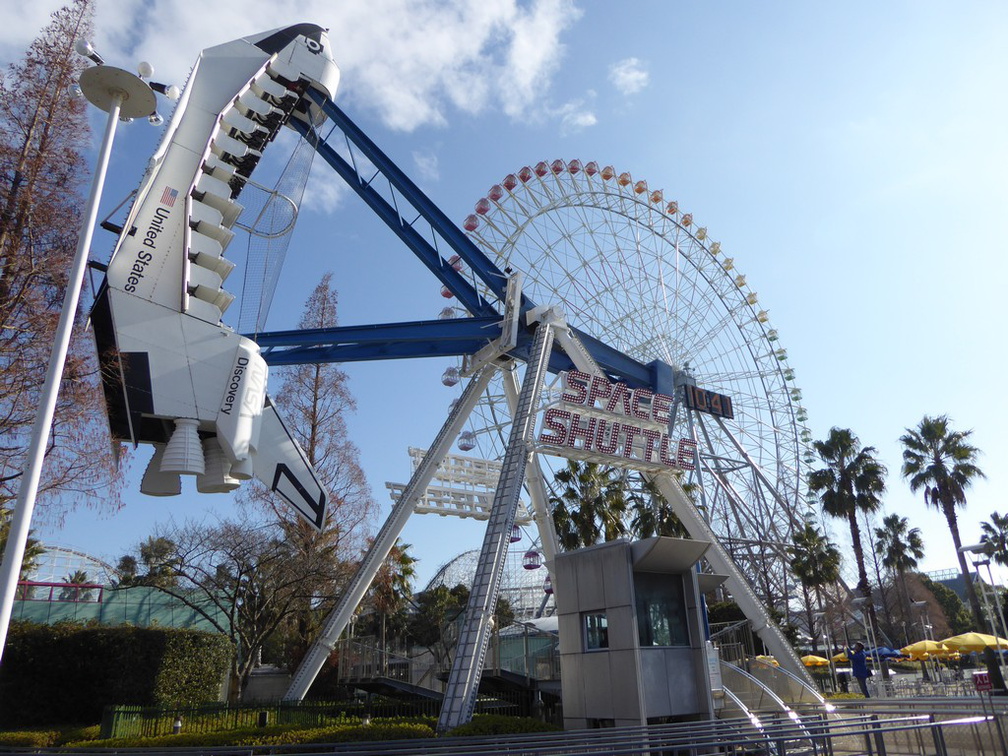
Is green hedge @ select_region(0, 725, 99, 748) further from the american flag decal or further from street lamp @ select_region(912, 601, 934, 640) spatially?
street lamp @ select_region(912, 601, 934, 640)

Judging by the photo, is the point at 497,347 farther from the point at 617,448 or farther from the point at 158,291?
the point at 158,291

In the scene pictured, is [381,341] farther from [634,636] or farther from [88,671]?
[88,671]

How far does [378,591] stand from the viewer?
33562 mm

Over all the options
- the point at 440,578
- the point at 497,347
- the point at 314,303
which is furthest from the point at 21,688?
the point at 440,578

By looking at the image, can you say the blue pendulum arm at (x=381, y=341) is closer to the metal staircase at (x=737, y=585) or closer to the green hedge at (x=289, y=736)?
the metal staircase at (x=737, y=585)

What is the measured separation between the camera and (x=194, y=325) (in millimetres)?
14234

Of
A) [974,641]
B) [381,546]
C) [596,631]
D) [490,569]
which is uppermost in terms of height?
[381,546]

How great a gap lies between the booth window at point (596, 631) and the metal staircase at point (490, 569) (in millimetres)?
2213

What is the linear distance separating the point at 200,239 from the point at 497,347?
476 inches

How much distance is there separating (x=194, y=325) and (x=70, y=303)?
519 centimetres

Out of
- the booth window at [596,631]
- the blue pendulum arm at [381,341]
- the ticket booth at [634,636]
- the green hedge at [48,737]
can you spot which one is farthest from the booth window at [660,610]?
the green hedge at [48,737]

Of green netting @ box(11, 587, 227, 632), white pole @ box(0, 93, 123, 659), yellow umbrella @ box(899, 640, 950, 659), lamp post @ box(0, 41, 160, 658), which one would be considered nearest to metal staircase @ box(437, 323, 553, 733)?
lamp post @ box(0, 41, 160, 658)

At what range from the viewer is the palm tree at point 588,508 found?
107 ft

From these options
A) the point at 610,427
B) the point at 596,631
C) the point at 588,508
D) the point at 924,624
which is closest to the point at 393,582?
the point at 588,508
